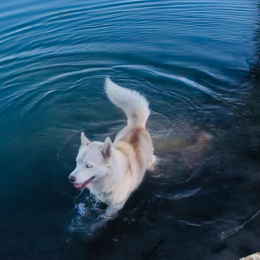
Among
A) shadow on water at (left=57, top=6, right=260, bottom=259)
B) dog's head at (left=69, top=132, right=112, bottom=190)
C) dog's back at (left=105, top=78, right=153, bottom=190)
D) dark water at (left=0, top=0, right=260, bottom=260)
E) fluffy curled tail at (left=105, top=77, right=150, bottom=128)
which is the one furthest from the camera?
fluffy curled tail at (left=105, top=77, right=150, bottom=128)

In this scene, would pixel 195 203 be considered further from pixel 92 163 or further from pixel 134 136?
pixel 92 163

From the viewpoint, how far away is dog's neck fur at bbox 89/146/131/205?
412cm

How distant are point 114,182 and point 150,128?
265 centimetres

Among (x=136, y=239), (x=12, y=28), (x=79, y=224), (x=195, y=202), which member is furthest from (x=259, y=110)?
(x=12, y=28)

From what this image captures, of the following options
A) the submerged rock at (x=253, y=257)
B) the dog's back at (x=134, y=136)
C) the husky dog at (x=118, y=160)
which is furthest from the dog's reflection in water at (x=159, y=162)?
the submerged rock at (x=253, y=257)

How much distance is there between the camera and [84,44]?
11.0 meters

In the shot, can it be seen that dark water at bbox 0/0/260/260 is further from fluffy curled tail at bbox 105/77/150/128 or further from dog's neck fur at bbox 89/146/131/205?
fluffy curled tail at bbox 105/77/150/128

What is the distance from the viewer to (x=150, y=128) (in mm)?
6645

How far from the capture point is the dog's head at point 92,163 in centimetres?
383

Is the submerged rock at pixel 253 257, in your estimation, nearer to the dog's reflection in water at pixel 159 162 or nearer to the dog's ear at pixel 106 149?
the dog's reflection in water at pixel 159 162

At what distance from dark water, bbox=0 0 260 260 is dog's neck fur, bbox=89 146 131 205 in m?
0.40

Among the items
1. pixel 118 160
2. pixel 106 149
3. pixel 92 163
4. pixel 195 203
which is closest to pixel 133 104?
pixel 118 160

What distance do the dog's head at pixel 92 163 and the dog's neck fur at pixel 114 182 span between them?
11cm

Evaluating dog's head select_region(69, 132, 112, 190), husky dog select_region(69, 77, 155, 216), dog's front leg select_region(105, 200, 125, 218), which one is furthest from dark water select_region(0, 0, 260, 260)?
dog's head select_region(69, 132, 112, 190)
